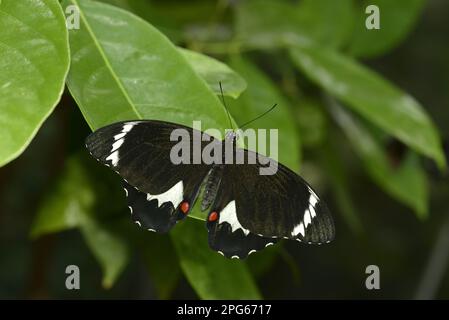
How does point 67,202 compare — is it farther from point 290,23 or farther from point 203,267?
point 290,23

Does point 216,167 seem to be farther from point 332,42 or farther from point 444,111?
point 444,111

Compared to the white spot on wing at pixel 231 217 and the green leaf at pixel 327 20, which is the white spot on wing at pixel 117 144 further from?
the green leaf at pixel 327 20

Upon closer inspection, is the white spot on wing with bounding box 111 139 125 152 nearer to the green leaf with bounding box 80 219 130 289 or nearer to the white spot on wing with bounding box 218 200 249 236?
the white spot on wing with bounding box 218 200 249 236

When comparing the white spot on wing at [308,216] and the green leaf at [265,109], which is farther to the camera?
the green leaf at [265,109]

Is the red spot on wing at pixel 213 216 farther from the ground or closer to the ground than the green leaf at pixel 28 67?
closer to the ground

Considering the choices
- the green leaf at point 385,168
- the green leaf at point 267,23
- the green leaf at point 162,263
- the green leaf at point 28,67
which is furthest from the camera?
the green leaf at point 385,168

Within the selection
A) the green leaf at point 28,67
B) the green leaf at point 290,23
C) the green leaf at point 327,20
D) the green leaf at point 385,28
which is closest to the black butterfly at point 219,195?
the green leaf at point 28,67

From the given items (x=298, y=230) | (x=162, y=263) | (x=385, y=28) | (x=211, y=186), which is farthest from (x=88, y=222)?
(x=385, y=28)
